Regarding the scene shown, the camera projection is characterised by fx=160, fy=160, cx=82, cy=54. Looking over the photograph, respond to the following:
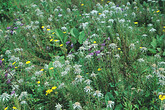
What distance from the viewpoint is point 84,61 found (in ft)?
9.05

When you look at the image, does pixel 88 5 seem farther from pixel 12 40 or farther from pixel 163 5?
pixel 12 40

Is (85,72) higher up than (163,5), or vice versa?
(163,5)

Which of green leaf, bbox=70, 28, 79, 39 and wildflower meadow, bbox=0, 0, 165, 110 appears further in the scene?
green leaf, bbox=70, 28, 79, 39

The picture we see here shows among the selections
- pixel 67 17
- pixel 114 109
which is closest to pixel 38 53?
pixel 67 17

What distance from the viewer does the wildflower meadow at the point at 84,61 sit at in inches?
79.1

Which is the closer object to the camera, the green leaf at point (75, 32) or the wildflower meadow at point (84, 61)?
the wildflower meadow at point (84, 61)

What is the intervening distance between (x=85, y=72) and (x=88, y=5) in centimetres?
272

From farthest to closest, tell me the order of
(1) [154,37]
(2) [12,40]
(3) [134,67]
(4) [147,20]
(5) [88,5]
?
(5) [88,5] → (4) [147,20] → (2) [12,40] → (1) [154,37] → (3) [134,67]

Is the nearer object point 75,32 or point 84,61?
point 84,61

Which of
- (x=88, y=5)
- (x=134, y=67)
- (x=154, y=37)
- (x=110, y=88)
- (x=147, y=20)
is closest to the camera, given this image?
(x=110, y=88)

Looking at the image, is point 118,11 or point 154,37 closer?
point 154,37

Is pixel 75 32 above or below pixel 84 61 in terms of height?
above

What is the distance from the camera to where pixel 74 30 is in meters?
3.73

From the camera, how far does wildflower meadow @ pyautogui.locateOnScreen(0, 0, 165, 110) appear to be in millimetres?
2010
